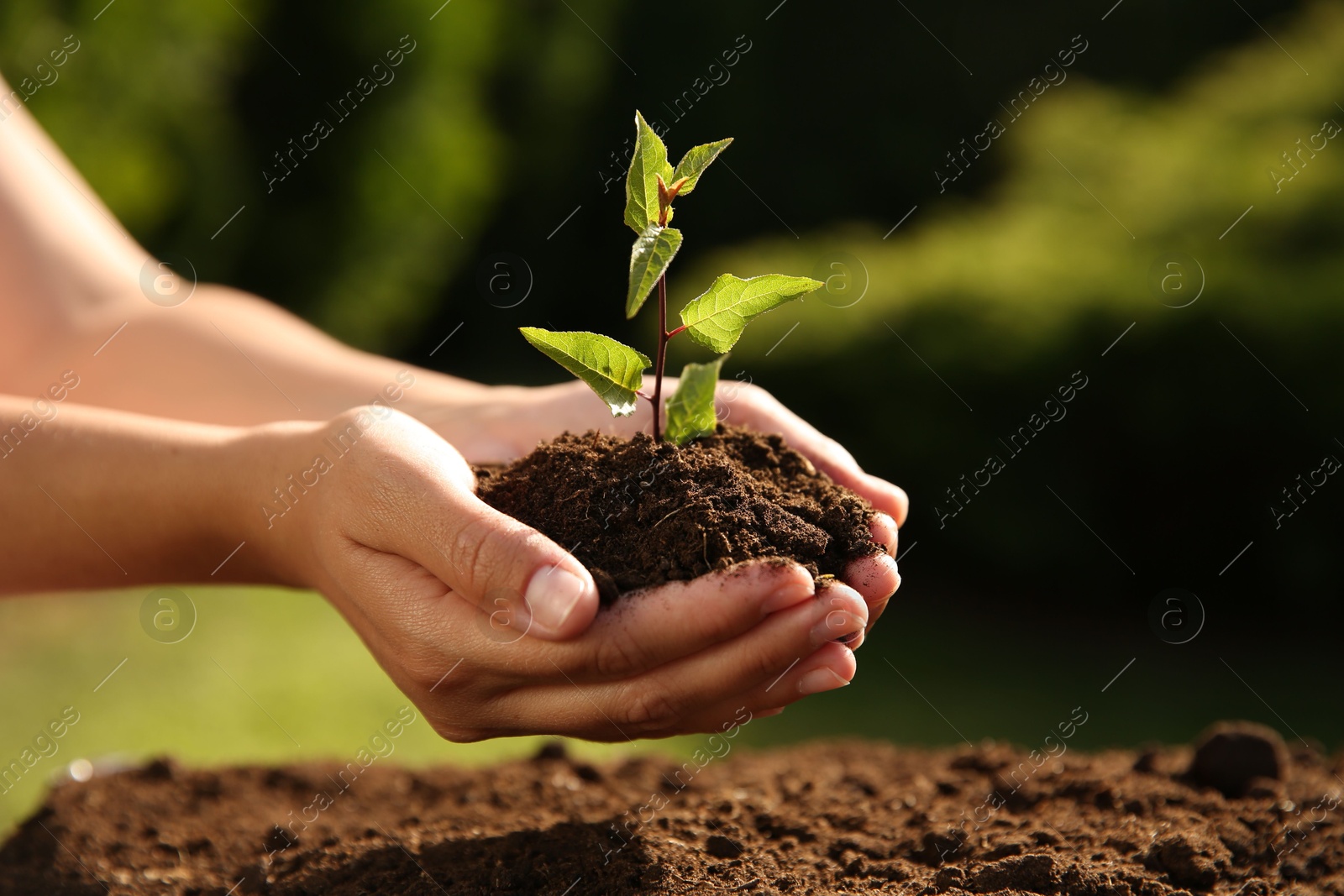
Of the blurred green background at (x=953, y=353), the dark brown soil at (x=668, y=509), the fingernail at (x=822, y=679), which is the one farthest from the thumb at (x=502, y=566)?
the blurred green background at (x=953, y=353)

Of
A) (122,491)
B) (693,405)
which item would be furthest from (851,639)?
(122,491)

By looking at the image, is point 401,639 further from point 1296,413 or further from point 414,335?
point 414,335

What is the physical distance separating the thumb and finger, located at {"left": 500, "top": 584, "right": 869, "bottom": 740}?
174 millimetres

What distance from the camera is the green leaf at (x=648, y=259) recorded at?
166 centimetres

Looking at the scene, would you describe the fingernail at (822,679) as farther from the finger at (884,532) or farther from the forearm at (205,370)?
the forearm at (205,370)

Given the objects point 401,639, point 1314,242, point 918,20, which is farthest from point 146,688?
point 918,20

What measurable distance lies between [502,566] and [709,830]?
757 mm

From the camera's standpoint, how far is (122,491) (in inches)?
80.4

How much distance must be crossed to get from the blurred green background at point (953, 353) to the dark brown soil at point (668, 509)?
8.34 ft

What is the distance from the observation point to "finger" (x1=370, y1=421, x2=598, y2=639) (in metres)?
1.57

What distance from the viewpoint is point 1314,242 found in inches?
210

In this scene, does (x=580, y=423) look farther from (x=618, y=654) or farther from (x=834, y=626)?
(x=834, y=626)

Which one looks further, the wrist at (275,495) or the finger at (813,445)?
the finger at (813,445)

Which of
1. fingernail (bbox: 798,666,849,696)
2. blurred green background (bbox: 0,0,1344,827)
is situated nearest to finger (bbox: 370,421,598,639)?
fingernail (bbox: 798,666,849,696)
